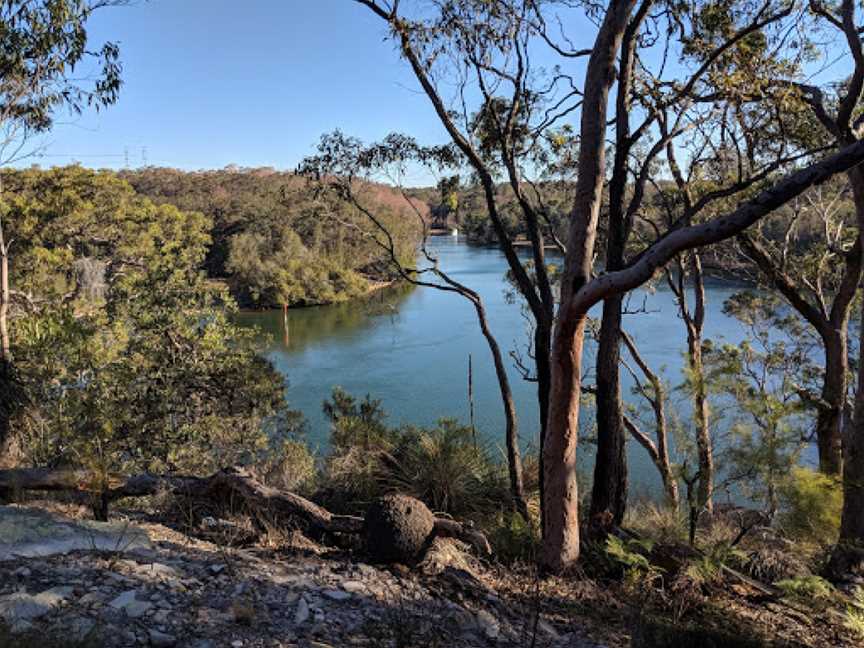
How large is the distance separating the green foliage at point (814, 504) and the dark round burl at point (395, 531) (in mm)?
3180

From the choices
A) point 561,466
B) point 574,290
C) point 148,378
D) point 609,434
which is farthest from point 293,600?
point 148,378

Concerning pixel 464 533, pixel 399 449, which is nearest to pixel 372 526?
pixel 464 533

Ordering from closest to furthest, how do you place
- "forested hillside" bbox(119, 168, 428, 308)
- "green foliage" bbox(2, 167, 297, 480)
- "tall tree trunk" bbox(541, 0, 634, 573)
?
"tall tree trunk" bbox(541, 0, 634, 573), "green foliage" bbox(2, 167, 297, 480), "forested hillside" bbox(119, 168, 428, 308)

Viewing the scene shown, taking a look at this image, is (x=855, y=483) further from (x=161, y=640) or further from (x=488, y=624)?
(x=161, y=640)

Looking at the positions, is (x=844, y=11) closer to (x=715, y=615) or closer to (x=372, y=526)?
(x=715, y=615)

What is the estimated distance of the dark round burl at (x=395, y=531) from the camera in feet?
10.5

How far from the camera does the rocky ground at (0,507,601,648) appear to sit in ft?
7.01

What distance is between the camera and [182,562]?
9.25ft

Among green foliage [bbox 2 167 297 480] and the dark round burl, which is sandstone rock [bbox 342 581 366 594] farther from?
green foliage [bbox 2 167 297 480]

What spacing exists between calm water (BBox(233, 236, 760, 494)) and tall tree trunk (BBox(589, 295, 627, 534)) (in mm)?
5200

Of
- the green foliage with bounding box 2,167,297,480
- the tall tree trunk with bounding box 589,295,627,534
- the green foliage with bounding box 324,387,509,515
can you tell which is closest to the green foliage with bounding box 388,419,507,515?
the green foliage with bounding box 324,387,509,515

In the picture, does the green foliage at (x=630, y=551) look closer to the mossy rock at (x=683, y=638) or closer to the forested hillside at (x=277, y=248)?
the mossy rock at (x=683, y=638)

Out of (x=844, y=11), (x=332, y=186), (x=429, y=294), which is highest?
(x=844, y=11)

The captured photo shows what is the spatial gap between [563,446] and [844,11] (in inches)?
172
